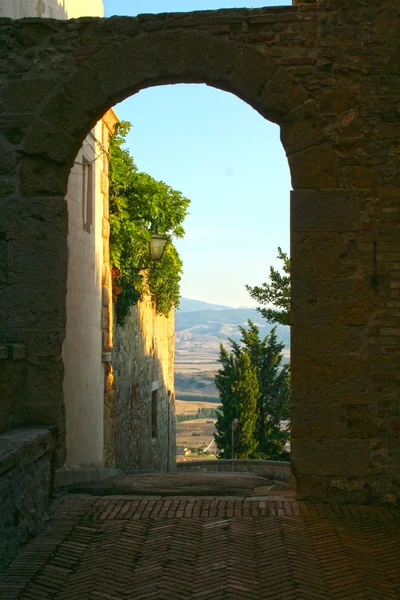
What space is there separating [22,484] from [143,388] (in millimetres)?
8810

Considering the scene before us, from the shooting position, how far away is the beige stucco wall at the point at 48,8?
6496mm

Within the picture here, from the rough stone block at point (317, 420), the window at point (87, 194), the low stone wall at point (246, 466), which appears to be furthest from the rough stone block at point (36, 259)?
the low stone wall at point (246, 466)

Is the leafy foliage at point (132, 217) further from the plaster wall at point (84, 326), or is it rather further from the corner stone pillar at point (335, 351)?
the corner stone pillar at point (335, 351)

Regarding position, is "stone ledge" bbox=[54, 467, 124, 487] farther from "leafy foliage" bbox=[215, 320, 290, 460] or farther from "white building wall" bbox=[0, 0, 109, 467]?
"leafy foliage" bbox=[215, 320, 290, 460]

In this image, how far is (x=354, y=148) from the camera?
Answer: 17.7 feet

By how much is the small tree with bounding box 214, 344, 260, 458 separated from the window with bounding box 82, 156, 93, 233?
15.0m

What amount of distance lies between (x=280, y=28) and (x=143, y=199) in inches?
239

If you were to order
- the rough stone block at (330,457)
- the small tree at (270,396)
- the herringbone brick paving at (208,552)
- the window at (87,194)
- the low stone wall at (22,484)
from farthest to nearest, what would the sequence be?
the small tree at (270,396)
the window at (87,194)
the rough stone block at (330,457)
the low stone wall at (22,484)
the herringbone brick paving at (208,552)

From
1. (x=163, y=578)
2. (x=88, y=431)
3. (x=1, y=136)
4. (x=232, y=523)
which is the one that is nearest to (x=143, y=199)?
(x=88, y=431)

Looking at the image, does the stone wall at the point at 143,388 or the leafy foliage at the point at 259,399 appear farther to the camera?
the leafy foliage at the point at 259,399

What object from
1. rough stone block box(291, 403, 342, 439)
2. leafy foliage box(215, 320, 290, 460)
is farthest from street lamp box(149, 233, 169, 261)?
leafy foliage box(215, 320, 290, 460)

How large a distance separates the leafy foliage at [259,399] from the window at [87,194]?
1386 centimetres

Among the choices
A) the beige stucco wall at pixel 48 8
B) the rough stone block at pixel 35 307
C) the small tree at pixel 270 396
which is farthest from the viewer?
the small tree at pixel 270 396

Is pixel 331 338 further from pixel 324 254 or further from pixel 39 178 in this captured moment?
pixel 39 178
